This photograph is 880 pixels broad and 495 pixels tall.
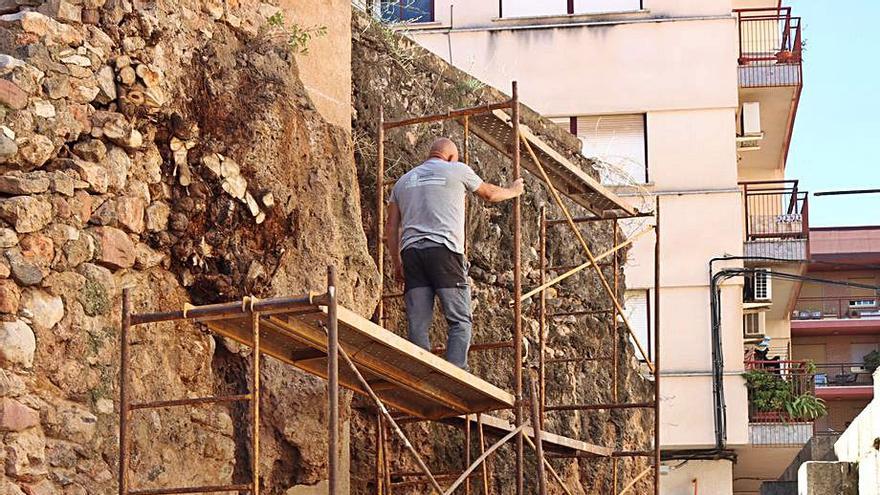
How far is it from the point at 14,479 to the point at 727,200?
2172cm

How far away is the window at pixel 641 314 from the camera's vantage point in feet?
84.2

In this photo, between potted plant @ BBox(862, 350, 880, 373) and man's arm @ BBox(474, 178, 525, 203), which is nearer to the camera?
man's arm @ BBox(474, 178, 525, 203)

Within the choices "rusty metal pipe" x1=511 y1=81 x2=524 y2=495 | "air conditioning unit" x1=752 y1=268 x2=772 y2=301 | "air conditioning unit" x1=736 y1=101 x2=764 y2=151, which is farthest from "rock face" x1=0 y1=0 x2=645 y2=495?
"air conditioning unit" x1=752 y1=268 x2=772 y2=301

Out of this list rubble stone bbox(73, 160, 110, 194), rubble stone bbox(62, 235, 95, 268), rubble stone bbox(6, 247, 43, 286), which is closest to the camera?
rubble stone bbox(6, 247, 43, 286)

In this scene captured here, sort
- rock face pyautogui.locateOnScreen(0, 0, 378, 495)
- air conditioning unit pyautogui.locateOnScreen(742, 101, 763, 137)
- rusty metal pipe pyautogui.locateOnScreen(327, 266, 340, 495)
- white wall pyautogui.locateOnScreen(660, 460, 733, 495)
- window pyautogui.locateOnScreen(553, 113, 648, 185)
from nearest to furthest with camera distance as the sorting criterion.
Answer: rusty metal pipe pyautogui.locateOnScreen(327, 266, 340, 495), rock face pyautogui.locateOnScreen(0, 0, 378, 495), window pyautogui.locateOnScreen(553, 113, 648, 185), white wall pyautogui.locateOnScreen(660, 460, 733, 495), air conditioning unit pyautogui.locateOnScreen(742, 101, 763, 137)

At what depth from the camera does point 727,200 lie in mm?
27859

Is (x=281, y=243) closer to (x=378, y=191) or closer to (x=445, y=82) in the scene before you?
(x=378, y=191)

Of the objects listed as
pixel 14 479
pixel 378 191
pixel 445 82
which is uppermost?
pixel 445 82

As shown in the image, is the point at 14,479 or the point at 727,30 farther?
A: the point at 727,30

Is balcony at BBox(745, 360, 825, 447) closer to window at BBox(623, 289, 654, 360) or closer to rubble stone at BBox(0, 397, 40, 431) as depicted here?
window at BBox(623, 289, 654, 360)

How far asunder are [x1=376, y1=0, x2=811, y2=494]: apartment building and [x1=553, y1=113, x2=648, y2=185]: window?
0.08 feet

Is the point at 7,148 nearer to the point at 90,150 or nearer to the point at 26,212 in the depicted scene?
the point at 26,212

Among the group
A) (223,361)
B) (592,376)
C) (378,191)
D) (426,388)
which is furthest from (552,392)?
(223,361)

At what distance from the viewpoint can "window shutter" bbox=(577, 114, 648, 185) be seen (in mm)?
27452
